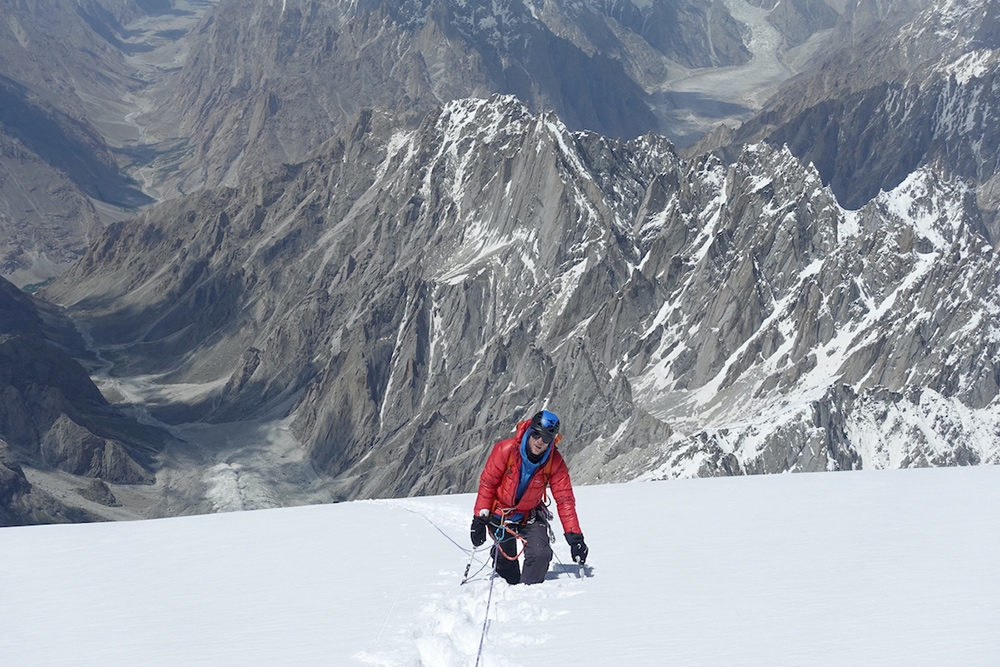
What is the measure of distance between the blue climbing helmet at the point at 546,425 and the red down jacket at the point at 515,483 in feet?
1.06

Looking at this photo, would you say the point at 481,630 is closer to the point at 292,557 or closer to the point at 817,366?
the point at 292,557

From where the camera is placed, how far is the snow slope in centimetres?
1980

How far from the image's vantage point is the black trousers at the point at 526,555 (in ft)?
81.4

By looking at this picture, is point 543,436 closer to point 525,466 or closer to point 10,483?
point 525,466

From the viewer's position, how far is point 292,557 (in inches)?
1128

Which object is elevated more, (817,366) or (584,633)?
(584,633)

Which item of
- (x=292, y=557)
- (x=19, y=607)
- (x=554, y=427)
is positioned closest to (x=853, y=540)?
(x=554, y=427)

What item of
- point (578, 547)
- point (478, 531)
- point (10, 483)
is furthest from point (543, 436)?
point (10, 483)

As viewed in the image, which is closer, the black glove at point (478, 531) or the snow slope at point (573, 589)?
the snow slope at point (573, 589)

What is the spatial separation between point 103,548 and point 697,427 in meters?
165

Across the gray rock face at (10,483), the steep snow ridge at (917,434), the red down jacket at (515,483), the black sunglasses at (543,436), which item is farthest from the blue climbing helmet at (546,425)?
the gray rock face at (10,483)

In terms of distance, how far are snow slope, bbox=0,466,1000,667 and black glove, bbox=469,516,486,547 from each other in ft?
2.68

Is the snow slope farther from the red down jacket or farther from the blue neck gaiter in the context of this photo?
the blue neck gaiter

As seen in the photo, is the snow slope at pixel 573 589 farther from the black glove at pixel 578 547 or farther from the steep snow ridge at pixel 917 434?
the steep snow ridge at pixel 917 434
